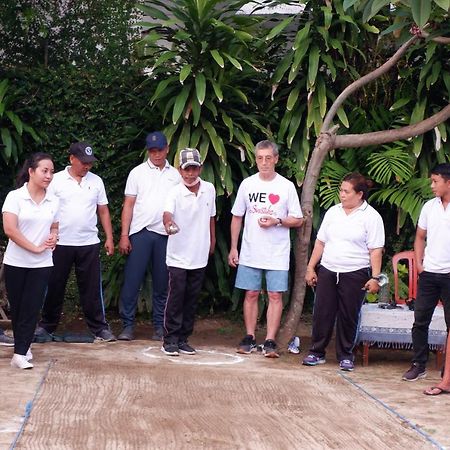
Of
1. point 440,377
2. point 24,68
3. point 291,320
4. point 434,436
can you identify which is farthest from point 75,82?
point 434,436

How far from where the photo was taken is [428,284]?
23.9ft

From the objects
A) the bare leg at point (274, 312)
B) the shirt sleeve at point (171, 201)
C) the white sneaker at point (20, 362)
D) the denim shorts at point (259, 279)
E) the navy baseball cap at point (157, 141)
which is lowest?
the white sneaker at point (20, 362)

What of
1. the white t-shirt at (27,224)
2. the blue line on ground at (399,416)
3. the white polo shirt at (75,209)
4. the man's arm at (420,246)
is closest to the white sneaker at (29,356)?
the white t-shirt at (27,224)

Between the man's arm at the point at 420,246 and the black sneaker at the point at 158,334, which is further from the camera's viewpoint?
the black sneaker at the point at 158,334

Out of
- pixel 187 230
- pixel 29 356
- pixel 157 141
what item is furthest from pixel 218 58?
pixel 29 356

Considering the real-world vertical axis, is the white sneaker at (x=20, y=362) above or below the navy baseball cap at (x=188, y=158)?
below

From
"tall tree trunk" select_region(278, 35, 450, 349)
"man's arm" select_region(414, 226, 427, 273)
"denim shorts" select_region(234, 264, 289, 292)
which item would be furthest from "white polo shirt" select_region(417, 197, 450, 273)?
"tall tree trunk" select_region(278, 35, 450, 349)

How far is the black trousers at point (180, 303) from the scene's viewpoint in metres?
7.93

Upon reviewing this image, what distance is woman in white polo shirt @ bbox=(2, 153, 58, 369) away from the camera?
7066 mm

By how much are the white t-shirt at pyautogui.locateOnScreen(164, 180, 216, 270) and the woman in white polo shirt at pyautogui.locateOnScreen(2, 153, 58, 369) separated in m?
1.17

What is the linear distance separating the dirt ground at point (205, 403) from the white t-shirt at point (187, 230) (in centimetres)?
80

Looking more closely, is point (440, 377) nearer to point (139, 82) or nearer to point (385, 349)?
point (385, 349)

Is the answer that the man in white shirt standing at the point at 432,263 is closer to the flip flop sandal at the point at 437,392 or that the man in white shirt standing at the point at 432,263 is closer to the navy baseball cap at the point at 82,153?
the flip flop sandal at the point at 437,392

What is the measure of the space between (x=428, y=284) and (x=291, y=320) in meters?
1.60
